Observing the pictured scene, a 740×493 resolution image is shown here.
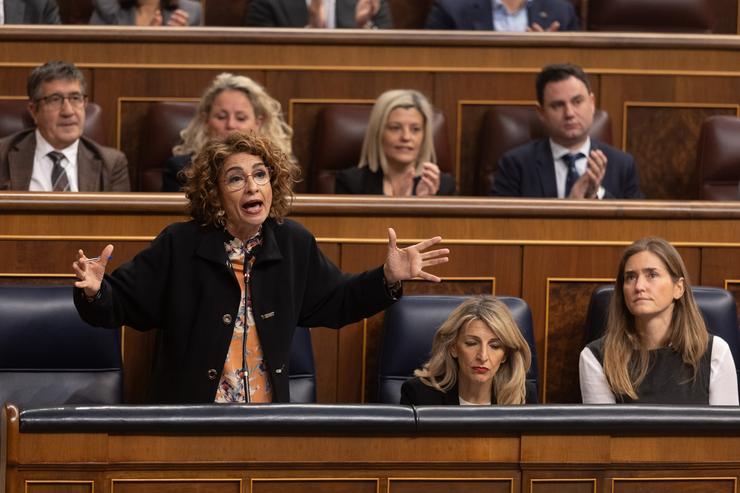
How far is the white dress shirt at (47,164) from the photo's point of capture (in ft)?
7.23

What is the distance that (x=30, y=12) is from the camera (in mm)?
2789

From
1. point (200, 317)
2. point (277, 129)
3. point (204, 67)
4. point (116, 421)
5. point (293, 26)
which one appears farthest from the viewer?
point (293, 26)

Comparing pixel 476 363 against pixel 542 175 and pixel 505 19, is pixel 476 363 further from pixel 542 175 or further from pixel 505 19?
pixel 505 19

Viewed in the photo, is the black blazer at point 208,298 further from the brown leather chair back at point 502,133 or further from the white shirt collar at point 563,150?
the brown leather chair back at point 502,133

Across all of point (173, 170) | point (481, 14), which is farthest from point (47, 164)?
point (481, 14)

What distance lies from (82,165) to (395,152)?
53cm

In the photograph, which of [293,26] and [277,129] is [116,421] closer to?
[277,129]

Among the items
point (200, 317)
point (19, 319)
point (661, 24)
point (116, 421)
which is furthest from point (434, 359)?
point (661, 24)

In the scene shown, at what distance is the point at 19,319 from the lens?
5.42 feet

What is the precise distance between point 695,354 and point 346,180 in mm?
776

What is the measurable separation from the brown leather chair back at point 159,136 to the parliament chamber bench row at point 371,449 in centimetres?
135

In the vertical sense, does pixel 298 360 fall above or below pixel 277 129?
below

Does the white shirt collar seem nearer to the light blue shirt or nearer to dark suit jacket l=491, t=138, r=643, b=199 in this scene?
dark suit jacket l=491, t=138, r=643, b=199

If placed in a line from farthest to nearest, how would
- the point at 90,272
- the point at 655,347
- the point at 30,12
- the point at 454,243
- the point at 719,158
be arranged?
1. the point at 30,12
2. the point at 719,158
3. the point at 454,243
4. the point at 655,347
5. the point at 90,272
